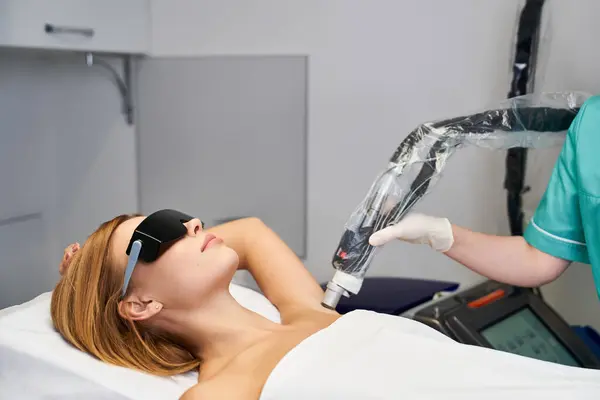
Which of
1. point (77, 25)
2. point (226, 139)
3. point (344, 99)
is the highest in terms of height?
point (77, 25)

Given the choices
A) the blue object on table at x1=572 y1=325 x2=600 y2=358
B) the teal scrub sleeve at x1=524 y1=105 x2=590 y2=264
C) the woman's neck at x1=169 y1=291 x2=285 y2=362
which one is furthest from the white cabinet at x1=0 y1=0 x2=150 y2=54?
the blue object on table at x1=572 y1=325 x2=600 y2=358

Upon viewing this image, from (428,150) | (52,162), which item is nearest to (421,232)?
(428,150)

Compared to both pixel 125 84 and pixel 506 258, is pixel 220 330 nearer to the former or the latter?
pixel 506 258

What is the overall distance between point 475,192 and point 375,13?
599 mm

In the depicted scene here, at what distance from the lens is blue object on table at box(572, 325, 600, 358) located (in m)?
1.57

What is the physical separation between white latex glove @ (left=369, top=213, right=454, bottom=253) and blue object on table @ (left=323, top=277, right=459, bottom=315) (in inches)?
12.6

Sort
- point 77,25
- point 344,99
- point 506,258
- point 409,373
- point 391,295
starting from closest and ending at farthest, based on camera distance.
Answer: point 409,373
point 506,258
point 391,295
point 77,25
point 344,99

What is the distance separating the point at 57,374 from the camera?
108 cm

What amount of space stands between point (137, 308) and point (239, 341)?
19 centimetres

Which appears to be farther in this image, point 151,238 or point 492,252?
point 492,252

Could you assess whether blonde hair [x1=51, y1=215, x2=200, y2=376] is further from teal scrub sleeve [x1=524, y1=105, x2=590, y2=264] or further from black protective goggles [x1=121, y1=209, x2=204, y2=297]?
teal scrub sleeve [x1=524, y1=105, x2=590, y2=264]

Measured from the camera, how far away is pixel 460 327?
133cm

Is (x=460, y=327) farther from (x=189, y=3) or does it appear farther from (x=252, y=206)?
(x=189, y=3)

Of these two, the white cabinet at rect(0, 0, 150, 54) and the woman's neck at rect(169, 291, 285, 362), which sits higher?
the white cabinet at rect(0, 0, 150, 54)
